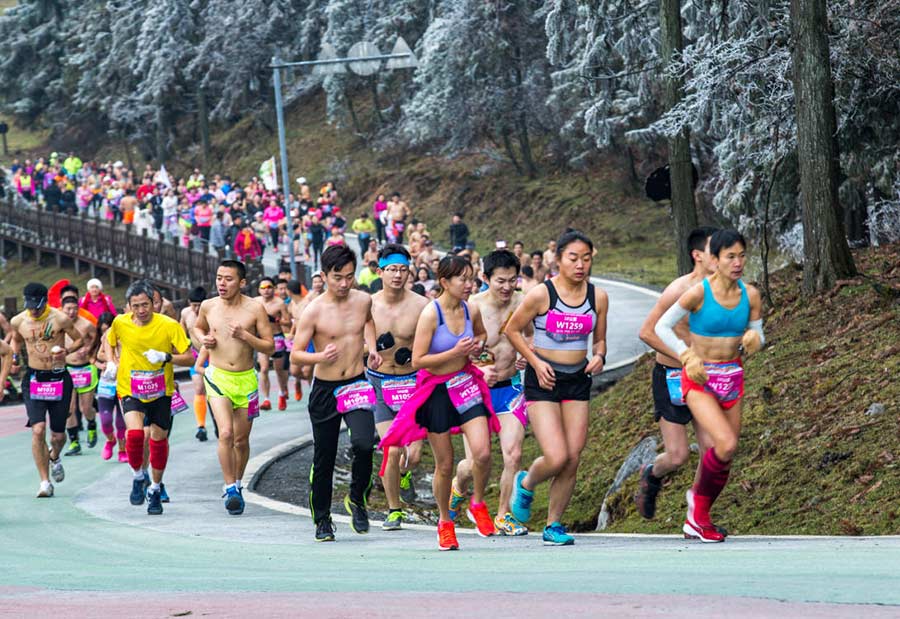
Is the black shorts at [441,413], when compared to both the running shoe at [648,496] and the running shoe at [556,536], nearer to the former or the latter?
the running shoe at [556,536]

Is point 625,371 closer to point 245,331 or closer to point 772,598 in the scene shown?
point 245,331

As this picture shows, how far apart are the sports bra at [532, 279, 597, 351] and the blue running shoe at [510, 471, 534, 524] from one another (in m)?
1.18

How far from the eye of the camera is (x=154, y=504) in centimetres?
1377

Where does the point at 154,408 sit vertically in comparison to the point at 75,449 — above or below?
above

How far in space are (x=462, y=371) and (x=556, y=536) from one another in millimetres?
1326

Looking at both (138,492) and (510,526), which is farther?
(138,492)

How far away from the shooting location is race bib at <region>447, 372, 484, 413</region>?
10.3 m

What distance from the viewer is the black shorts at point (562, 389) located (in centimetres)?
1020

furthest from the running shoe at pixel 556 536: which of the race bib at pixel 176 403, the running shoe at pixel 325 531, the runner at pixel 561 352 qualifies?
the race bib at pixel 176 403

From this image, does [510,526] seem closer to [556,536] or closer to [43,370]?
[556,536]

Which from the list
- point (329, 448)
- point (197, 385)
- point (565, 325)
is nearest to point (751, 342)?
point (565, 325)

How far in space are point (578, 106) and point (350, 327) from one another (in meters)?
39.9

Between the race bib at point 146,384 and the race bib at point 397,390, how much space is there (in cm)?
237

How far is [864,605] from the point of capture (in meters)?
6.57
